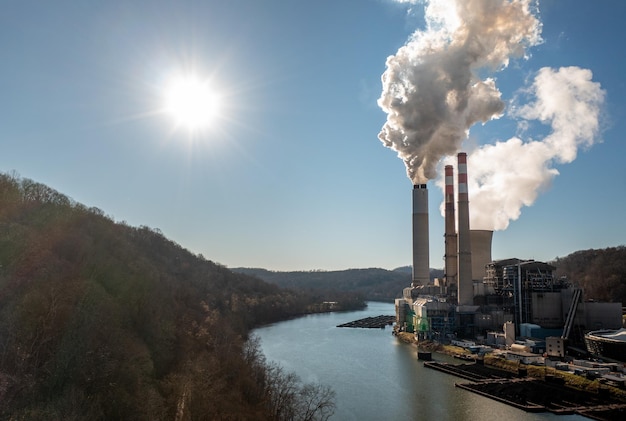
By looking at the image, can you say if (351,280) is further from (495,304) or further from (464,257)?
(464,257)

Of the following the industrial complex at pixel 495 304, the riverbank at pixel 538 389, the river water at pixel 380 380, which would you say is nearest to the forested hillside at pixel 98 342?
the river water at pixel 380 380

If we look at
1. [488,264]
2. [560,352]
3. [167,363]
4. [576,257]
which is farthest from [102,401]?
[576,257]

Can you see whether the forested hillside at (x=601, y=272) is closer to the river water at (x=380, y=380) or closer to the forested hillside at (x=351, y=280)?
the river water at (x=380, y=380)

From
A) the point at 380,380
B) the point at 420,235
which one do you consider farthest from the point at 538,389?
the point at 420,235

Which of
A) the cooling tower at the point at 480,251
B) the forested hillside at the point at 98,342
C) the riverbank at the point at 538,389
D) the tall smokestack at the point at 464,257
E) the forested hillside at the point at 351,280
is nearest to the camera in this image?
the forested hillside at the point at 98,342

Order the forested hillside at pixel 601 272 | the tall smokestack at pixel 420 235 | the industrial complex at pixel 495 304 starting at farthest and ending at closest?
1. the forested hillside at pixel 601 272
2. the tall smokestack at pixel 420 235
3. the industrial complex at pixel 495 304
